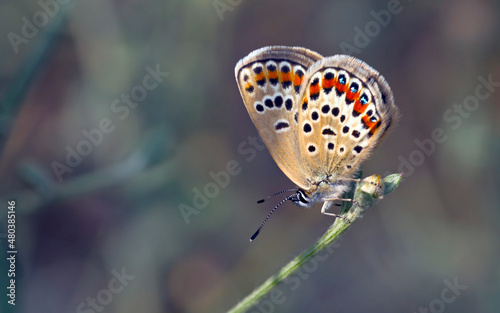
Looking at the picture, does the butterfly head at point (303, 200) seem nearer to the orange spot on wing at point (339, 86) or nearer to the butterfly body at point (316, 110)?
the butterfly body at point (316, 110)

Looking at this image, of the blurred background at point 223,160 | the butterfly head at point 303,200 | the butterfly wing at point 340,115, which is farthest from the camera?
the blurred background at point 223,160

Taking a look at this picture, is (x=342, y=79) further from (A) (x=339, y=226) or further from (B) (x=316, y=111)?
(A) (x=339, y=226)

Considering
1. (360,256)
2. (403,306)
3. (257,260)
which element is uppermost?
(257,260)

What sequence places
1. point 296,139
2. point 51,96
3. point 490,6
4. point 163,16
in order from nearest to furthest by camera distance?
point 296,139 < point 163,16 < point 51,96 < point 490,6

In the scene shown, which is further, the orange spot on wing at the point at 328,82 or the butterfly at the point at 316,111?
the orange spot on wing at the point at 328,82

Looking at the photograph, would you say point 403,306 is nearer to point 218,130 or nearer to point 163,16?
point 218,130

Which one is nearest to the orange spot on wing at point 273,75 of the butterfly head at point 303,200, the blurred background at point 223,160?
the butterfly head at point 303,200

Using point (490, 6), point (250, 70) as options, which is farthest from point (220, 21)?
point (490, 6)
